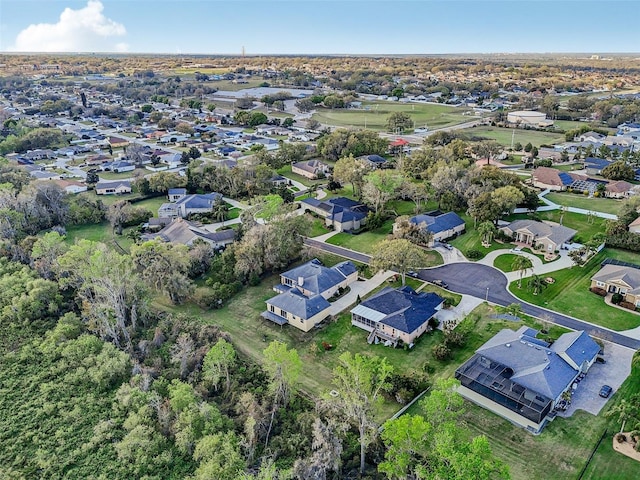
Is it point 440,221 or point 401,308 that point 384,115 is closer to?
point 440,221

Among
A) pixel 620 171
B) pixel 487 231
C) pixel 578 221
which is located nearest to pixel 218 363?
pixel 487 231

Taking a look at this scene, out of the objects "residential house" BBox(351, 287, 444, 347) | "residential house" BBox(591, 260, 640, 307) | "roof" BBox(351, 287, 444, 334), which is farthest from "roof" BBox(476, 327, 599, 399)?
"residential house" BBox(591, 260, 640, 307)

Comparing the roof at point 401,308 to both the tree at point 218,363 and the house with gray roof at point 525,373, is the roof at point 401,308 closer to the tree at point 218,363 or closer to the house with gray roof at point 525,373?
the house with gray roof at point 525,373

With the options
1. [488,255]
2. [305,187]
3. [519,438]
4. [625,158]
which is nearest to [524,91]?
[625,158]

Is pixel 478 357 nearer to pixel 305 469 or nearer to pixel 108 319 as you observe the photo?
pixel 305 469

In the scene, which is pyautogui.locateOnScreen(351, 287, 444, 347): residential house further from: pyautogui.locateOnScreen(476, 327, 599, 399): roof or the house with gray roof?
pyautogui.locateOnScreen(476, 327, 599, 399): roof
